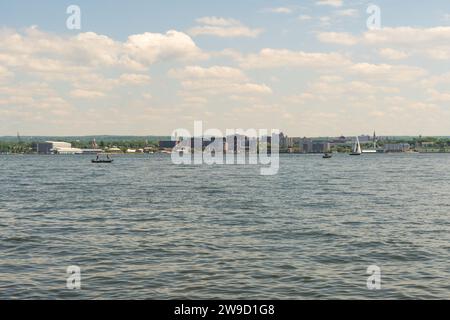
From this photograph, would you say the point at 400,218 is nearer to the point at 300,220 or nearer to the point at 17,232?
the point at 300,220

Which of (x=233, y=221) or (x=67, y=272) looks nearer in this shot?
(x=67, y=272)

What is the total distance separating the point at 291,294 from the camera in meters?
19.9

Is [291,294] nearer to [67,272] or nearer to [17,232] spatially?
[67,272]

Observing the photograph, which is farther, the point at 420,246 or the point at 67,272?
the point at 420,246

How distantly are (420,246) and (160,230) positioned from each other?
15677 mm

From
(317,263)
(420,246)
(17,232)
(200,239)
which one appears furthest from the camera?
(17,232)

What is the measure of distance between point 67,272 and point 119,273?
7.45 ft

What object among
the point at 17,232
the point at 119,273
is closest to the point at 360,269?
the point at 119,273
